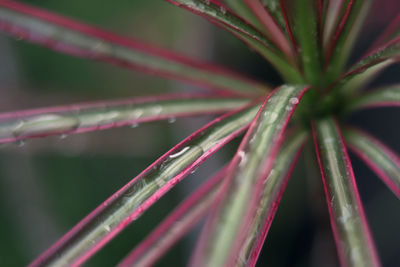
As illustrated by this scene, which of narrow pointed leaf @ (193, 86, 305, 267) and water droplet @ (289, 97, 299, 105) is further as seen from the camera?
water droplet @ (289, 97, 299, 105)

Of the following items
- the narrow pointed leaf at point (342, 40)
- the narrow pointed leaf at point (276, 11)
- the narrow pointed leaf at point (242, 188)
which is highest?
the narrow pointed leaf at point (276, 11)

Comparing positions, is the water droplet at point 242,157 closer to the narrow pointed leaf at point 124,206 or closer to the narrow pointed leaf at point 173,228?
the narrow pointed leaf at point 124,206

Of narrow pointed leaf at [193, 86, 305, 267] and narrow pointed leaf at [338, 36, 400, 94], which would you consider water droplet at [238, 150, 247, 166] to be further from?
narrow pointed leaf at [338, 36, 400, 94]

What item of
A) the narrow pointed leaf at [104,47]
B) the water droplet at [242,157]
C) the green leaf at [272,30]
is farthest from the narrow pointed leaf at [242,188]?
the narrow pointed leaf at [104,47]

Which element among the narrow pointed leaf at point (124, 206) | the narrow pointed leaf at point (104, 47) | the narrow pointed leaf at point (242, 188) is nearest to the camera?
the narrow pointed leaf at point (242, 188)

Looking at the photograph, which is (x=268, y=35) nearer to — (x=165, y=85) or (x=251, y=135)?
(x=251, y=135)

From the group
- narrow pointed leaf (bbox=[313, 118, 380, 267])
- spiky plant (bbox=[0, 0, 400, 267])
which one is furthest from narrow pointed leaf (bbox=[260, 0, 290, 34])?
narrow pointed leaf (bbox=[313, 118, 380, 267])

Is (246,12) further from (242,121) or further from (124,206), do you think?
(124,206)
